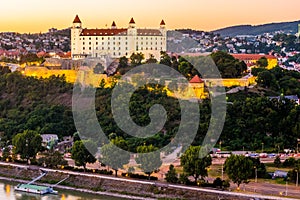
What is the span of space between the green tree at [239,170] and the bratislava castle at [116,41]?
1149cm

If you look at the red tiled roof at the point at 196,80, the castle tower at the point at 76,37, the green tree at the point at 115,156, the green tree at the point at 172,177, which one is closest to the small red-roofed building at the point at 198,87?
the red tiled roof at the point at 196,80

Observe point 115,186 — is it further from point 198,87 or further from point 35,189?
point 198,87

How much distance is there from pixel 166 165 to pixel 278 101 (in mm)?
4014

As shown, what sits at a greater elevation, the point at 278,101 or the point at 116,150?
the point at 278,101

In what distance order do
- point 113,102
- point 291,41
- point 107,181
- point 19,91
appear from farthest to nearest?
point 291,41 → point 19,91 → point 113,102 → point 107,181

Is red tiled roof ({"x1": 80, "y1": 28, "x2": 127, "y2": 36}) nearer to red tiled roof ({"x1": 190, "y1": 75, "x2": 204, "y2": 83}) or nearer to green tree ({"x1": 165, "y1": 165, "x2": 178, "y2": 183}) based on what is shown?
red tiled roof ({"x1": 190, "y1": 75, "x2": 204, "y2": 83})

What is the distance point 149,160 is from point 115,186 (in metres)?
0.82

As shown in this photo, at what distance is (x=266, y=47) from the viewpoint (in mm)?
42781

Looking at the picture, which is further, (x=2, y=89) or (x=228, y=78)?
(x=2, y=89)

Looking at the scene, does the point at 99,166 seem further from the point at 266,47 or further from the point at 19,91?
the point at 266,47

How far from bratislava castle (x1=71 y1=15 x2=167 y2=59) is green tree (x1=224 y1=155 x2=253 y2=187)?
1149 centimetres

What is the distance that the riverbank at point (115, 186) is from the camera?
11922mm

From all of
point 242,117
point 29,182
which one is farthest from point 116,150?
point 242,117

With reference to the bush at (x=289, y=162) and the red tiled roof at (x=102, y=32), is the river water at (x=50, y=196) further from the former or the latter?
the red tiled roof at (x=102, y=32)
